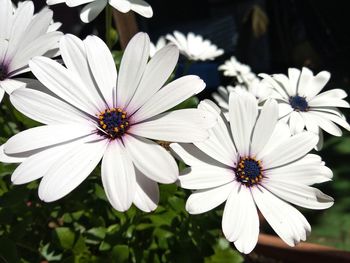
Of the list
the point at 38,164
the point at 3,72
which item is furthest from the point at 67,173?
the point at 3,72

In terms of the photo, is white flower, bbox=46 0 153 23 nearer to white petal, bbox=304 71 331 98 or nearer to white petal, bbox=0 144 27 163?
white petal, bbox=0 144 27 163

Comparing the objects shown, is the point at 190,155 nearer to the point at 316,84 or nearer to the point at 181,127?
the point at 181,127

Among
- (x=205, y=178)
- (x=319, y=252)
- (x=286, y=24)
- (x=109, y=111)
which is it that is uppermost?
(x=109, y=111)

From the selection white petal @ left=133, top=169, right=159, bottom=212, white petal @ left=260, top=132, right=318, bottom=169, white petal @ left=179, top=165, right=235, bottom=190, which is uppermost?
white petal @ left=133, top=169, right=159, bottom=212

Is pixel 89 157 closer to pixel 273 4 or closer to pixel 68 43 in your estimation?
pixel 68 43

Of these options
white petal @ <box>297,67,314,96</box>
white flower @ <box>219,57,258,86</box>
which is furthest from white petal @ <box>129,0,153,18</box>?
white flower @ <box>219,57,258,86</box>

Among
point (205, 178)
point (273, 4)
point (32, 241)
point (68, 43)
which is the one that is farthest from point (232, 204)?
point (273, 4)

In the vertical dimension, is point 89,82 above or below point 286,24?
above
